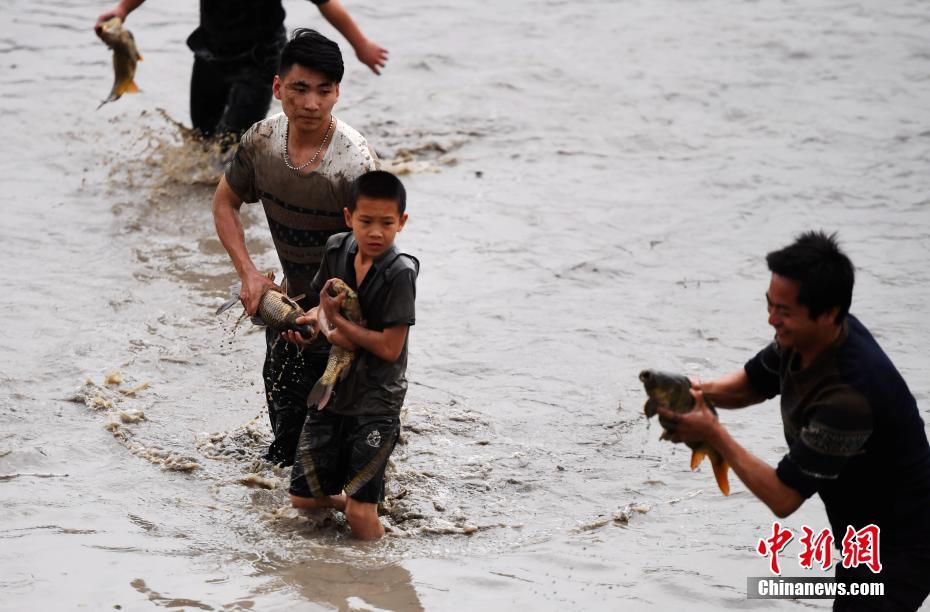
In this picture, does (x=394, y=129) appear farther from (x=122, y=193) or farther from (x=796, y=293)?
(x=796, y=293)

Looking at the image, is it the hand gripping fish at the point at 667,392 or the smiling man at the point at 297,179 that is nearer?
the hand gripping fish at the point at 667,392

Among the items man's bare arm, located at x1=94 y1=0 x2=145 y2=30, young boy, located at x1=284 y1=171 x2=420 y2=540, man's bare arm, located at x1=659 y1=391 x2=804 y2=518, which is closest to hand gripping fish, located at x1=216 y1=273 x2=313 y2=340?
young boy, located at x1=284 y1=171 x2=420 y2=540

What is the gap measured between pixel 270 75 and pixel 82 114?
2.82m

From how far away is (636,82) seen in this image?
451 inches

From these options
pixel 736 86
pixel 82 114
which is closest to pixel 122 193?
pixel 82 114

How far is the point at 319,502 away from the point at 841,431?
7.37ft

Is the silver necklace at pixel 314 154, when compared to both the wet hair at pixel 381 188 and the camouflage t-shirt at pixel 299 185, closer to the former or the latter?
the camouflage t-shirt at pixel 299 185

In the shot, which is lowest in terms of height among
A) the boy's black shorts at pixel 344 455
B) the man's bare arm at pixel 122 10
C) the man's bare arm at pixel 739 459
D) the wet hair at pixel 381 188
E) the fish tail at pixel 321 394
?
the boy's black shorts at pixel 344 455

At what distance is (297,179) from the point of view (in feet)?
16.1

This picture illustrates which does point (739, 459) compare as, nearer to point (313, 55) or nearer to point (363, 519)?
point (363, 519)

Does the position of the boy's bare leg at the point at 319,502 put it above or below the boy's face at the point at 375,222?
below

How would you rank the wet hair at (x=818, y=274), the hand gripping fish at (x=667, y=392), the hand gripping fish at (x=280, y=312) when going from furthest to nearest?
the hand gripping fish at (x=280, y=312) → the hand gripping fish at (x=667, y=392) → the wet hair at (x=818, y=274)

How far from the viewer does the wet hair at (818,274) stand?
3.55 meters

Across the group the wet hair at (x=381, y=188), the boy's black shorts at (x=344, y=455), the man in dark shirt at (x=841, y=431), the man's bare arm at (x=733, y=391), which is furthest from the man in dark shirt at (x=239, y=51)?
the man in dark shirt at (x=841, y=431)
